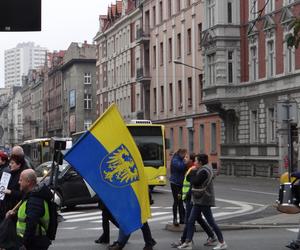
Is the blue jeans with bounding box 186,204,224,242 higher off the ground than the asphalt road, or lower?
higher

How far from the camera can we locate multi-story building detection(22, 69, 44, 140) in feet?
448

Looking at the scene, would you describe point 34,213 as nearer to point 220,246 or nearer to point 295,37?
point 295,37

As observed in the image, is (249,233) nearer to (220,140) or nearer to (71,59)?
(220,140)

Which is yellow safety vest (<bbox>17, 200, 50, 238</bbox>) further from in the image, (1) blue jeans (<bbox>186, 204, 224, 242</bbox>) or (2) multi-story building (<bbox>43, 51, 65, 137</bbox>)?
(2) multi-story building (<bbox>43, 51, 65, 137</bbox>)

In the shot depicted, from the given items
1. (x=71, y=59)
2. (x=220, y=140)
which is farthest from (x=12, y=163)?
(x=71, y=59)

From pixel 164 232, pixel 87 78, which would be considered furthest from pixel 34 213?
pixel 87 78

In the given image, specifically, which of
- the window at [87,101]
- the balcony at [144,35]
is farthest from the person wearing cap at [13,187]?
the window at [87,101]

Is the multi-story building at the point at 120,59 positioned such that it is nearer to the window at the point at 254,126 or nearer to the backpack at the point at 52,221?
the window at the point at 254,126

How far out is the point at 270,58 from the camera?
44469mm

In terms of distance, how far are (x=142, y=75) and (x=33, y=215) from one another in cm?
6206

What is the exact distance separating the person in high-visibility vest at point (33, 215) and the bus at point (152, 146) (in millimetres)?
21432

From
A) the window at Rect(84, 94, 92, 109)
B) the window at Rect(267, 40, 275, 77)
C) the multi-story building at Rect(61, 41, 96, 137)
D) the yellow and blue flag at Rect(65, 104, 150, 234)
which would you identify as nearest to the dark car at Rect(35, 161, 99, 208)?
the yellow and blue flag at Rect(65, 104, 150, 234)

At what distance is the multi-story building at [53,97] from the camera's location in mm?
115162

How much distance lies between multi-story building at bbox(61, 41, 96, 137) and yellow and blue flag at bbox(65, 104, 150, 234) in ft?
296
